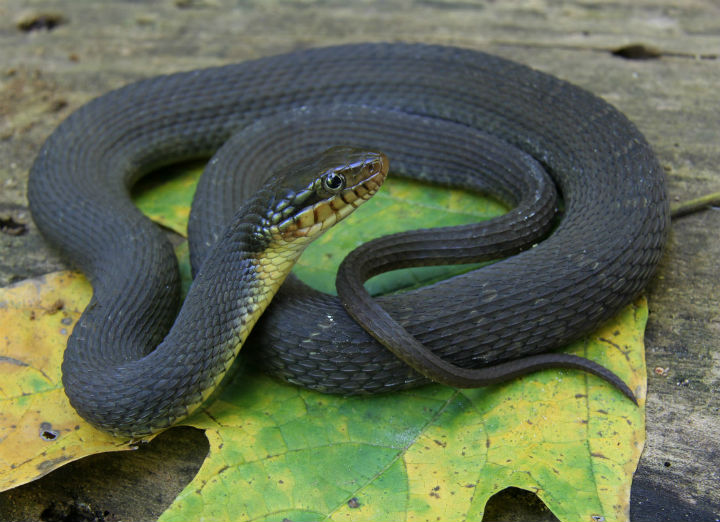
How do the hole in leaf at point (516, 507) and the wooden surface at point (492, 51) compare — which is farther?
the wooden surface at point (492, 51)

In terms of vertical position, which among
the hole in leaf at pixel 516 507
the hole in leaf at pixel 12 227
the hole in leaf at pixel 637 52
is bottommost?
the hole in leaf at pixel 516 507

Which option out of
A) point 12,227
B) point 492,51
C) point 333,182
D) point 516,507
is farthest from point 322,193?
point 492,51

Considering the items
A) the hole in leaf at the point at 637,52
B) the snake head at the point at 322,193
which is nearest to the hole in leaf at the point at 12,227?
the snake head at the point at 322,193

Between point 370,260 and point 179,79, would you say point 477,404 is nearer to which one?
point 370,260

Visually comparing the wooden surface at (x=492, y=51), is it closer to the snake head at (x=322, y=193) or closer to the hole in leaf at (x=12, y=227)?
the hole in leaf at (x=12, y=227)

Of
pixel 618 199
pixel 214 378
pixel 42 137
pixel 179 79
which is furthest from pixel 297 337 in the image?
pixel 42 137

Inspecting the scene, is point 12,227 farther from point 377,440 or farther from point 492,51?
point 492,51
